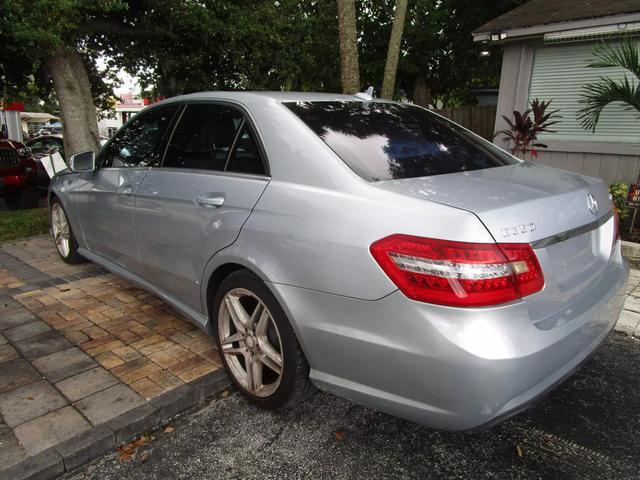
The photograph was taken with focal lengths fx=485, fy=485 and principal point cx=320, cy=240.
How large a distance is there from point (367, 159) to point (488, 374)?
1.10 meters

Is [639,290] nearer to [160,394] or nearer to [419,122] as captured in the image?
[419,122]

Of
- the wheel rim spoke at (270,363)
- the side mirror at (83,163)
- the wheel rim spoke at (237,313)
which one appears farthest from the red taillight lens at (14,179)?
the wheel rim spoke at (270,363)

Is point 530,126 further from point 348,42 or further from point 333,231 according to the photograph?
point 333,231

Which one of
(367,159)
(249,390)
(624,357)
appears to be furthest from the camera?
(624,357)

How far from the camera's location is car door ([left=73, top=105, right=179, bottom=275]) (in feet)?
11.1

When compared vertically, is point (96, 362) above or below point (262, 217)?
below

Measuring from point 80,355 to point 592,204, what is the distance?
3.07 metres

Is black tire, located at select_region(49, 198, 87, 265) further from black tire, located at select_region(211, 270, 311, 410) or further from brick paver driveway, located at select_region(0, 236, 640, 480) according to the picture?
black tire, located at select_region(211, 270, 311, 410)

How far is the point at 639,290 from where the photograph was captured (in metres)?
4.58

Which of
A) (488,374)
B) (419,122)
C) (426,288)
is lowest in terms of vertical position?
(488,374)

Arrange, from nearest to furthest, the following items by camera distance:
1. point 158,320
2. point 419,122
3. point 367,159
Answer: point 367,159
point 419,122
point 158,320

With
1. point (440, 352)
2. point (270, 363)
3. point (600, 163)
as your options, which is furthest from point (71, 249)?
point (600, 163)

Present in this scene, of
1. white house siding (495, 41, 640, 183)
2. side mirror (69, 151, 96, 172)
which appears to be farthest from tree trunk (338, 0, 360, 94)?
side mirror (69, 151, 96, 172)

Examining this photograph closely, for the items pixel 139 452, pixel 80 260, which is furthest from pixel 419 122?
pixel 80 260
